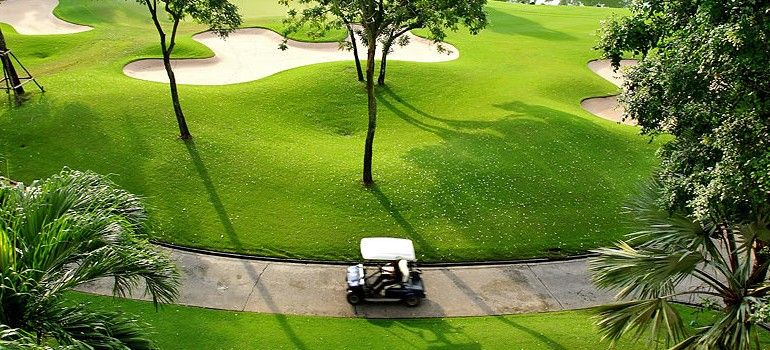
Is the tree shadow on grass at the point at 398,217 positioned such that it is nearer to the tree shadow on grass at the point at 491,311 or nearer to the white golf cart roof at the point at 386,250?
the tree shadow on grass at the point at 491,311

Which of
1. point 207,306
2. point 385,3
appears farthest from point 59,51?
point 207,306

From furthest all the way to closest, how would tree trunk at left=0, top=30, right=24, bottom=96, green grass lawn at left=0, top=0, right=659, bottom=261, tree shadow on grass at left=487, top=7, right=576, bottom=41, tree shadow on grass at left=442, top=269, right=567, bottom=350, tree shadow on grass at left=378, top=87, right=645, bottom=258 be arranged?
Result: tree shadow on grass at left=487, top=7, right=576, bottom=41 → tree trunk at left=0, top=30, right=24, bottom=96 → tree shadow on grass at left=378, top=87, right=645, bottom=258 → green grass lawn at left=0, top=0, right=659, bottom=261 → tree shadow on grass at left=442, top=269, right=567, bottom=350

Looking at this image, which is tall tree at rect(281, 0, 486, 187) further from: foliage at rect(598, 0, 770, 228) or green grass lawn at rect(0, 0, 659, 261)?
foliage at rect(598, 0, 770, 228)

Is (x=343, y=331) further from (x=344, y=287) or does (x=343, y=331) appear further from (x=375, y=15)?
(x=375, y=15)

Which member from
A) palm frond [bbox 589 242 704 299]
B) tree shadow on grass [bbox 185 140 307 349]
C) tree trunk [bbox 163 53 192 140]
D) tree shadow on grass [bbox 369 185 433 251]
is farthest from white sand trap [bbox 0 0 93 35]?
palm frond [bbox 589 242 704 299]

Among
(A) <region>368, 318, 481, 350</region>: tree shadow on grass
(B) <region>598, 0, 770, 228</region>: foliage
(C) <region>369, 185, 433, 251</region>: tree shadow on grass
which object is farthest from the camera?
(C) <region>369, 185, 433, 251</region>: tree shadow on grass

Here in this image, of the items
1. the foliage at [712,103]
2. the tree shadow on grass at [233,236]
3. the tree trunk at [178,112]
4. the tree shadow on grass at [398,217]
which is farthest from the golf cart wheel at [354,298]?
the tree trunk at [178,112]

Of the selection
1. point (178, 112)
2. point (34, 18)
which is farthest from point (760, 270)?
point (34, 18)

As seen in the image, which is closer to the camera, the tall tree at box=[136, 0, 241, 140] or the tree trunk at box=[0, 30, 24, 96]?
the tall tree at box=[136, 0, 241, 140]
